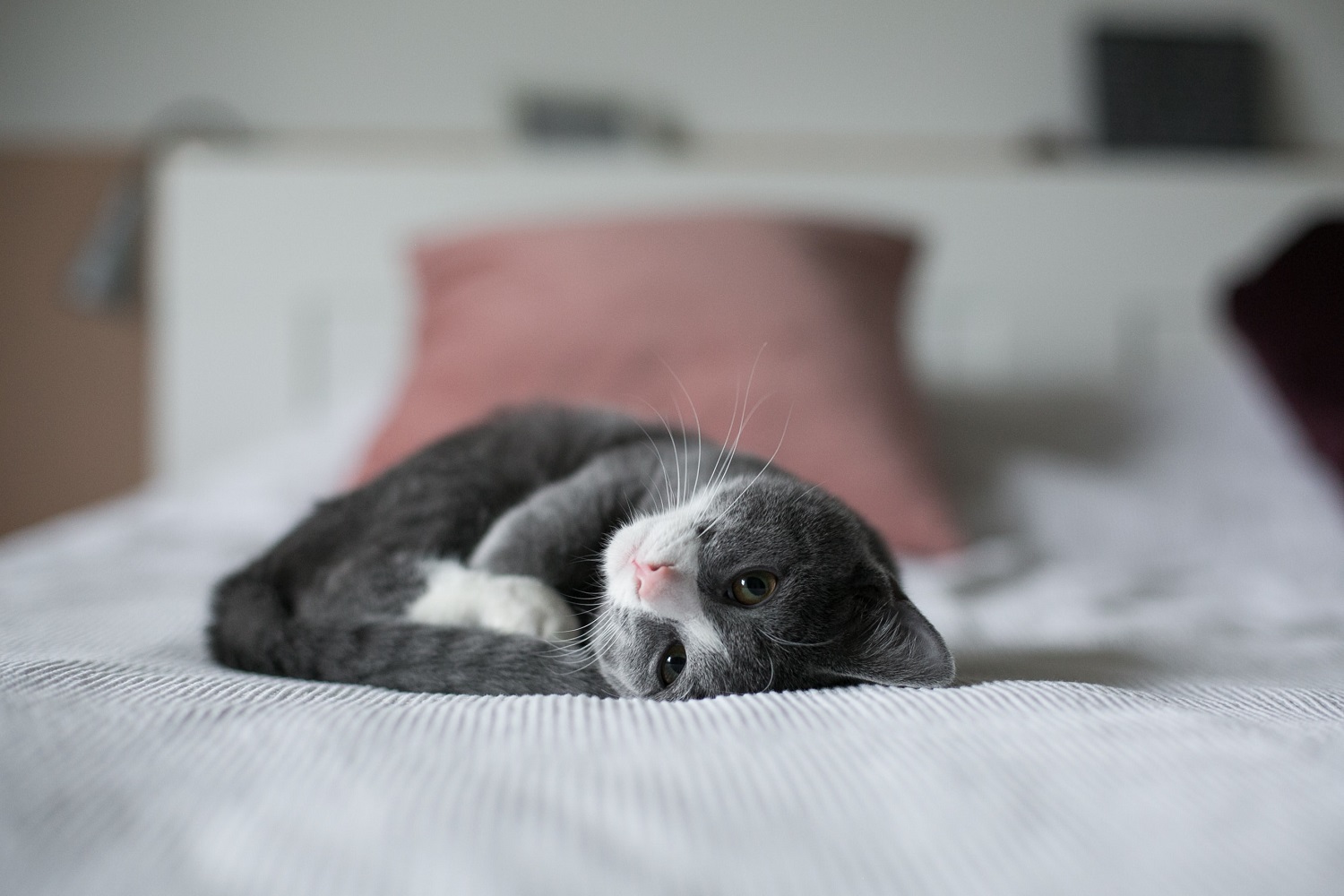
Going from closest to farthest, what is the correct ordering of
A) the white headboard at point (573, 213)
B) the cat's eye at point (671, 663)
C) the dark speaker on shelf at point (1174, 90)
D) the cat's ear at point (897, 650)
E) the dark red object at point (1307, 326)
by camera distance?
the cat's ear at point (897, 650) < the cat's eye at point (671, 663) < the dark red object at point (1307, 326) < the white headboard at point (573, 213) < the dark speaker on shelf at point (1174, 90)

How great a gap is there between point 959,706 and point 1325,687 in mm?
316

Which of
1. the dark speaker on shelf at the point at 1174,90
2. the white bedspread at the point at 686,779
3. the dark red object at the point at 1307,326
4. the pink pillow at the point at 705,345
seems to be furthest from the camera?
the dark speaker on shelf at the point at 1174,90

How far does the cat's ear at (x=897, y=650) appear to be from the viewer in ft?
2.16

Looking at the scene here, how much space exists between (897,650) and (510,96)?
2237 millimetres

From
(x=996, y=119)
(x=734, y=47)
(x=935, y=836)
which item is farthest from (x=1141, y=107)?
(x=935, y=836)

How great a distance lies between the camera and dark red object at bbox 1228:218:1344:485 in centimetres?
156

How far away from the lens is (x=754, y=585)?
0.75 metres

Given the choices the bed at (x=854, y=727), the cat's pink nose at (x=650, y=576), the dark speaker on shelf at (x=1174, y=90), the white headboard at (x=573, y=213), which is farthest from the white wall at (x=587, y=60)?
the cat's pink nose at (x=650, y=576)

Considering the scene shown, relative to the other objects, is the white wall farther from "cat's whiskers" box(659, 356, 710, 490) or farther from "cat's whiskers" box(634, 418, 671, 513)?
"cat's whiskers" box(634, 418, 671, 513)

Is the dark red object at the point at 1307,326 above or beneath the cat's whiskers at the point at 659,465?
above

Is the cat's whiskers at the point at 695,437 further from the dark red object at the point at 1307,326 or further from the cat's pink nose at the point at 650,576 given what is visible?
the dark red object at the point at 1307,326

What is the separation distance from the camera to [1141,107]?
2547 millimetres

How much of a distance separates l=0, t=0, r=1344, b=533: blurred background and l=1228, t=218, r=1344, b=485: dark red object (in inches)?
37.2

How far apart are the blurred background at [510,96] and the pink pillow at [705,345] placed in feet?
3.47
